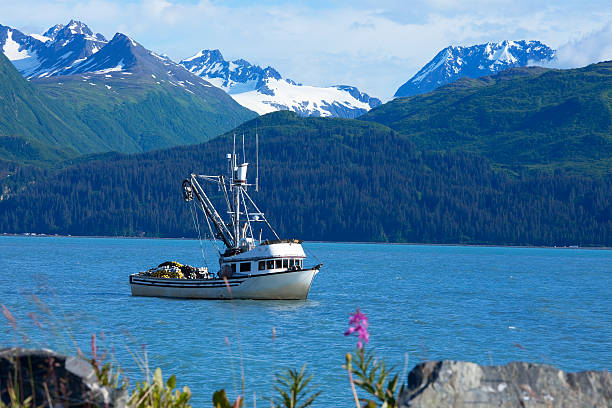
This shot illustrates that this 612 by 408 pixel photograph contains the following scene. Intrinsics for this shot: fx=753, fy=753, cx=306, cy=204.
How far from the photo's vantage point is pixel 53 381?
8.41m

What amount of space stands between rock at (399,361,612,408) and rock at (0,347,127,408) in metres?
3.34

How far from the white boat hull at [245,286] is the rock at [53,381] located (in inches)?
2369

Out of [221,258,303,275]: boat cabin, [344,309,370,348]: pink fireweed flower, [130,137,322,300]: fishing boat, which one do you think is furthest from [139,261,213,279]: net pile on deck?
[344,309,370,348]: pink fireweed flower

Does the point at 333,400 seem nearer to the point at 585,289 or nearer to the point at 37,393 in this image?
the point at 37,393

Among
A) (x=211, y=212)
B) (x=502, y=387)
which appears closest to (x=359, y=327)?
(x=502, y=387)

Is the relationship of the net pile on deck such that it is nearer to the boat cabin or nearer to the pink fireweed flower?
the boat cabin

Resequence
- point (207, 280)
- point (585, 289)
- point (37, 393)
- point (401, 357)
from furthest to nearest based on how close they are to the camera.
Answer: point (585, 289) → point (207, 280) → point (401, 357) → point (37, 393)

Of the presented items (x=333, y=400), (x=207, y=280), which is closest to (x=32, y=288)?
(x=207, y=280)

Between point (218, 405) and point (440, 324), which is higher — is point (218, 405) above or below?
above

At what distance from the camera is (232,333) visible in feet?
179

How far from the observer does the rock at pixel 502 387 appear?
821 centimetres

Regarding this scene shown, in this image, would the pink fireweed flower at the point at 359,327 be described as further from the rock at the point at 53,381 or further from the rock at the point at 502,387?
the rock at the point at 53,381

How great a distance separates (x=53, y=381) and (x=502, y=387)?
5008 millimetres

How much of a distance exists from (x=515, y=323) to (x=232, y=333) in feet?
90.2
